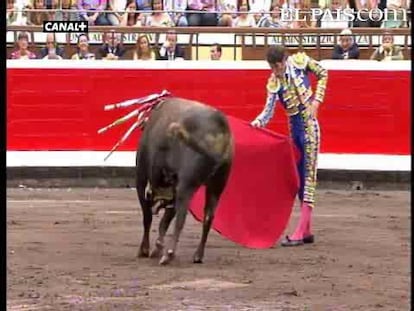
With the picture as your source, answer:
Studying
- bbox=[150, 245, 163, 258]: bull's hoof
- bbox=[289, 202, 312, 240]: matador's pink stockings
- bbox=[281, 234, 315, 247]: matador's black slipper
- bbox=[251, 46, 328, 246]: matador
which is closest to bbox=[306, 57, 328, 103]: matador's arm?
bbox=[251, 46, 328, 246]: matador

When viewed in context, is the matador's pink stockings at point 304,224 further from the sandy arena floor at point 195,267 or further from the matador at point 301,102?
the sandy arena floor at point 195,267

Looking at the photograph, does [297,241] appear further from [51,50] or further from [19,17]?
[19,17]

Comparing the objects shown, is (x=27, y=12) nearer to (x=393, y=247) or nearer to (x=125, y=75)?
(x=125, y=75)

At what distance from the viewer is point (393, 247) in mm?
8016

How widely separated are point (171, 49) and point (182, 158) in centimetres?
511

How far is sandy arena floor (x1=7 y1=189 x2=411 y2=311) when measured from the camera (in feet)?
19.6

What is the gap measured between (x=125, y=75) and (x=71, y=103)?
1.91 feet

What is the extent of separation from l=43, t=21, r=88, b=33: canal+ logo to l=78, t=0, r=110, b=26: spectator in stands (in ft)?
0.30

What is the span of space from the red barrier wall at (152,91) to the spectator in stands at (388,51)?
0.67ft

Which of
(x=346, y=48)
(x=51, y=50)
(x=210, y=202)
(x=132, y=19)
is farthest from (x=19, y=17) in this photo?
(x=210, y=202)

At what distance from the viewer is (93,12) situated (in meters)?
12.0

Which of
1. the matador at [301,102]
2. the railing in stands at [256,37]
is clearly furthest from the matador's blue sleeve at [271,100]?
the railing in stands at [256,37]
